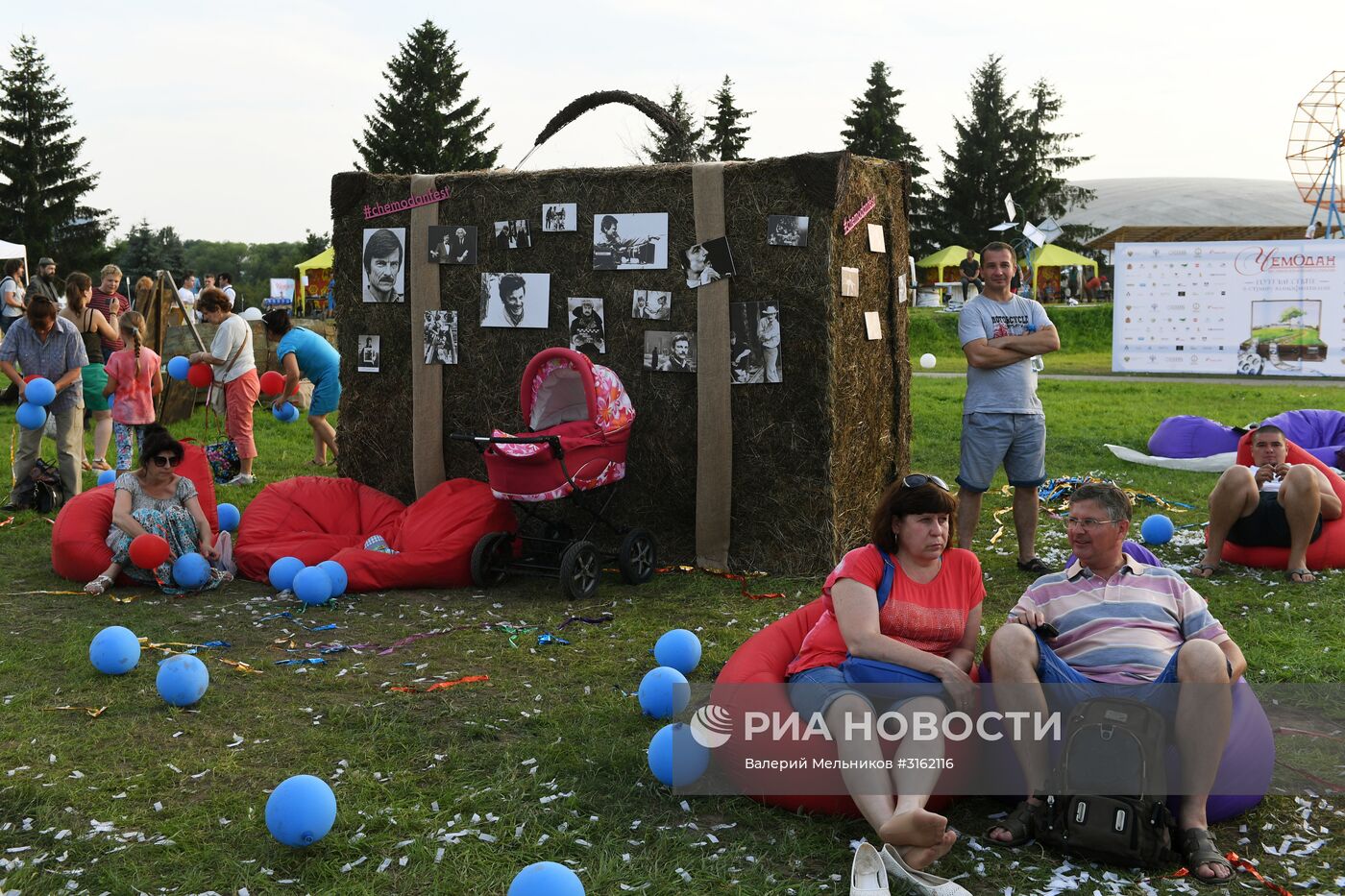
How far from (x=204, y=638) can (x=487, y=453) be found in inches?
74.9

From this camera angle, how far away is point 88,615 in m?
6.76

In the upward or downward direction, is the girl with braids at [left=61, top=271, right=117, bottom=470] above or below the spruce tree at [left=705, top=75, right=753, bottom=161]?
below

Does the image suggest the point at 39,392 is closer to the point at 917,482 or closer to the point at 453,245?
the point at 453,245

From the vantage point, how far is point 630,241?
8.01 m

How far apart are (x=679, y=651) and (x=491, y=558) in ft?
8.22

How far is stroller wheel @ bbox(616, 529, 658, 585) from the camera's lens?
293 inches

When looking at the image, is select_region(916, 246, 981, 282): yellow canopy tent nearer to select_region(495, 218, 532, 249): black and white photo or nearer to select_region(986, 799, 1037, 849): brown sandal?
select_region(495, 218, 532, 249): black and white photo

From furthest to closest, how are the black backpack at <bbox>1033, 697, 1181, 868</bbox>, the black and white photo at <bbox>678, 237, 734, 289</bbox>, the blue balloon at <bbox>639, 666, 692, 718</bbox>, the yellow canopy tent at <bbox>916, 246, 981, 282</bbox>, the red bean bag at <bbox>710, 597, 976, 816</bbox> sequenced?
1. the yellow canopy tent at <bbox>916, 246, 981, 282</bbox>
2. the black and white photo at <bbox>678, 237, 734, 289</bbox>
3. the blue balloon at <bbox>639, 666, 692, 718</bbox>
4. the red bean bag at <bbox>710, 597, 976, 816</bbox>
5. the black backpack at <bbox>1033, 697, 1181, 868</bbox>

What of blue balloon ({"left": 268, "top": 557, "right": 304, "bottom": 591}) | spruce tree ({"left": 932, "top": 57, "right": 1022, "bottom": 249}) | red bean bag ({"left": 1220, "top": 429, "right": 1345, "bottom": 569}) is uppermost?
spruce tree ({"left": 932, "top": 57, "right": 1022, "bottom": 249})

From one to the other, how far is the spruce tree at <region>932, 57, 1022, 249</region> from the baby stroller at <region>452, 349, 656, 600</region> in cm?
4617

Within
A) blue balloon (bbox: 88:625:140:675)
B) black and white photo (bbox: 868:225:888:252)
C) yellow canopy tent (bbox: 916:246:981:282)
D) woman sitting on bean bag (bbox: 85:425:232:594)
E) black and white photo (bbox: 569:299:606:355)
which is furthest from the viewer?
yellow canopy tent (bbox: 916:246:981:282)

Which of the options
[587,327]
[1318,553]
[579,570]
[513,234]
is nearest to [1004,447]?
[1318,553]

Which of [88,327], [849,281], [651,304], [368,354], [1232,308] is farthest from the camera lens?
[1232,308]

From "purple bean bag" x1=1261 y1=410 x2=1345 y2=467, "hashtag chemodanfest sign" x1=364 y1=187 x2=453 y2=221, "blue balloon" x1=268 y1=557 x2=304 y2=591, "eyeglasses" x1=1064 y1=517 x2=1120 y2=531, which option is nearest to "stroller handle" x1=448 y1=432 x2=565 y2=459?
"blue balloon" x1=268 y1=557 x2=304 y2=591
